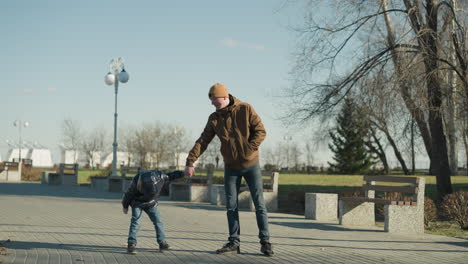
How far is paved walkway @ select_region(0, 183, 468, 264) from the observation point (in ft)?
22.6

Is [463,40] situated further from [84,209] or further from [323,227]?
[84,209]

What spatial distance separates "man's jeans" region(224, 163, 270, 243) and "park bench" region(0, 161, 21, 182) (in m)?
33.7

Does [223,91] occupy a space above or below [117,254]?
above

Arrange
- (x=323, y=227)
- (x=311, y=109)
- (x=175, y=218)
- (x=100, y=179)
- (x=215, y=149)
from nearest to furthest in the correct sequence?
(x=323, y=227), (x=175, y=218), (x=311, y=109), (x=100, y=179), (x=215, y=149)

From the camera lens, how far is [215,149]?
270ft

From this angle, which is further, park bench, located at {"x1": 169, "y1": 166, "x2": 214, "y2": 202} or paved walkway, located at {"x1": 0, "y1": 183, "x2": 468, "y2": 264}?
park bench, located at {"x1": 169, "y1": 166, "x2": 214, "y2": 202}

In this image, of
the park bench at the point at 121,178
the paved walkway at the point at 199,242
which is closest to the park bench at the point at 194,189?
the park bench at the point at 121,178

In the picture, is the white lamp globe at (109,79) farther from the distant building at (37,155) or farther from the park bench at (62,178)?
the distant building at (37,155)

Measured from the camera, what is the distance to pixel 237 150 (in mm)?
6992

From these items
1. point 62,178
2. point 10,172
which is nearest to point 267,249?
point 62,178

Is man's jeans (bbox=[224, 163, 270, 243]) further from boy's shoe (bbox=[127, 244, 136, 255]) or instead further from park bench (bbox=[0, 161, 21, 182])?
park bench (bbox=[0, 161, 21, 182])

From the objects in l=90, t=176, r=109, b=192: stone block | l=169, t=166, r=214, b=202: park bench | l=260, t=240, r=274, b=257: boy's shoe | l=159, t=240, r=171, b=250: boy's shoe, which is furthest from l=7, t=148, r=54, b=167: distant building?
l=260, t=240, r=274, b=257: boy's shoe

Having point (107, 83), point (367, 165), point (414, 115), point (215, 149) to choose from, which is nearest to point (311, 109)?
point (414, 115)

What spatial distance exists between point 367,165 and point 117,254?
56660 mm
